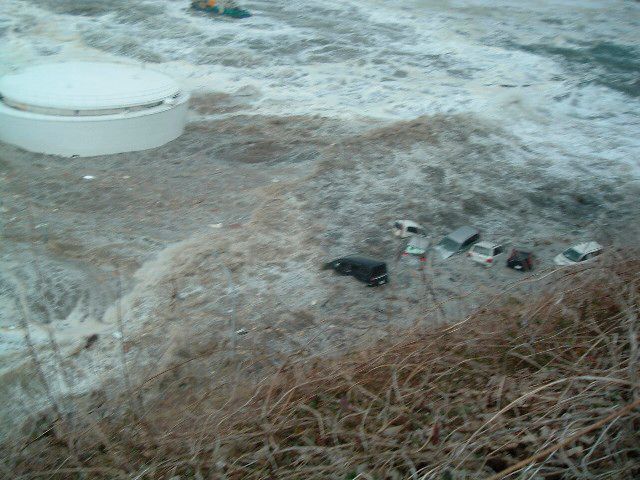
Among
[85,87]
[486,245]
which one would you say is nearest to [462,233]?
[486,245]

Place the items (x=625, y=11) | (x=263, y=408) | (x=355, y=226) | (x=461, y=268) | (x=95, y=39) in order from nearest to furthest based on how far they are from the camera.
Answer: (x=263, y=408)
(x=461, y=268)
(x=355, y=226)
(x=95, y=39)
(x=625, y=11)

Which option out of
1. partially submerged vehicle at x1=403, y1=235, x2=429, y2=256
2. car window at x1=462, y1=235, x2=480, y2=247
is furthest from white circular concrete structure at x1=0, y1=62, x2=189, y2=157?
car window at x1=462, y1=235, x2=480, y2=247

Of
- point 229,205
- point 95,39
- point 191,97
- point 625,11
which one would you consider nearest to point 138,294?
point 229,205

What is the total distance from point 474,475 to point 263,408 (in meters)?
1.09

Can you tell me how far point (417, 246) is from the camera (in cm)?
860

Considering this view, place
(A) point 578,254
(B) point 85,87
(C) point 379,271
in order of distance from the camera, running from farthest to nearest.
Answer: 1. (B) point 85,87
2. (A) point 578,254
3. (C) point 379,271

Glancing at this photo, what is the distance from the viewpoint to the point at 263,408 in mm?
3430

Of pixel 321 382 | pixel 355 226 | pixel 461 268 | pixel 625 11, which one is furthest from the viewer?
pixel 625 11

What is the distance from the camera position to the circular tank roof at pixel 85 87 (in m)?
11.0

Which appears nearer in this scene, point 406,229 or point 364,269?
point 364,269

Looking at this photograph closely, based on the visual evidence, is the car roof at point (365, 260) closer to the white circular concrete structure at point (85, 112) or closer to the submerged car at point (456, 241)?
the submerged car at point (456, 241)

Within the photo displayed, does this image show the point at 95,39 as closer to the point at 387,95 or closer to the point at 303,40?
the point at 303,40

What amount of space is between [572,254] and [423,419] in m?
5.52

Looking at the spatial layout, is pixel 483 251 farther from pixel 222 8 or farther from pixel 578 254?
pixel 222 8
